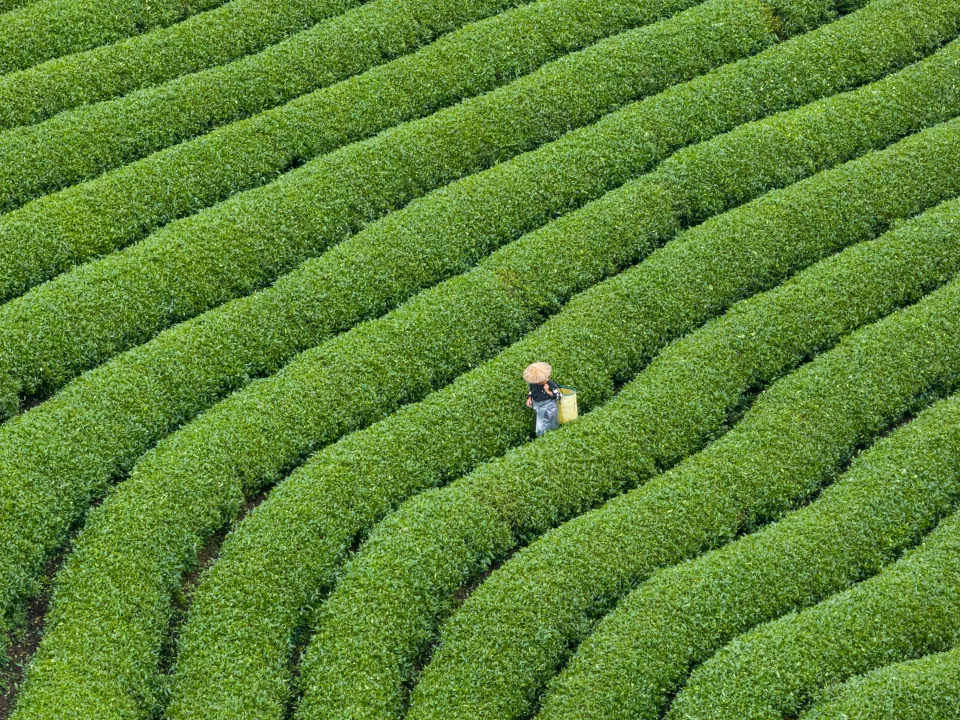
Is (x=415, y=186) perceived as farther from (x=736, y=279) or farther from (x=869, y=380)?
(x=869, y=380)

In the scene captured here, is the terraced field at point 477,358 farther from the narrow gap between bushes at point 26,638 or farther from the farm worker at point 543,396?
the farm worker at point 543,396

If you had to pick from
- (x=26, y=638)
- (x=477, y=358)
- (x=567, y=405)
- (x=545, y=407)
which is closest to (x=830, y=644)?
(x=567, y=405)

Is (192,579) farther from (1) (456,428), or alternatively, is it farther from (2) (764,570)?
(2) (764,570)

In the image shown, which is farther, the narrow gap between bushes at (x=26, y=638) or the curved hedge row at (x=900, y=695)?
the narrow gap between bushes at (x=26, y=638)

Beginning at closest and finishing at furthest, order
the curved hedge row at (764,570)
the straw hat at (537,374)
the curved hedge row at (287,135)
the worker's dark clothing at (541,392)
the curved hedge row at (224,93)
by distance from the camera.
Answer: the curved hedge row at (764,570)
the straw hat at (537,374)
the worker's dark clothing at (541,392)
the curved hedge row at (287,135)
the curved hedge row at (224,93)

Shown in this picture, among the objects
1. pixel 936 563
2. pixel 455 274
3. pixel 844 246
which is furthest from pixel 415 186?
pixel 936 563

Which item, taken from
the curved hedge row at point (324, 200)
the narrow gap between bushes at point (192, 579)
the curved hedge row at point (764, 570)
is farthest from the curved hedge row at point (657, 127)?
the curved hedge row at point (764, 570)
